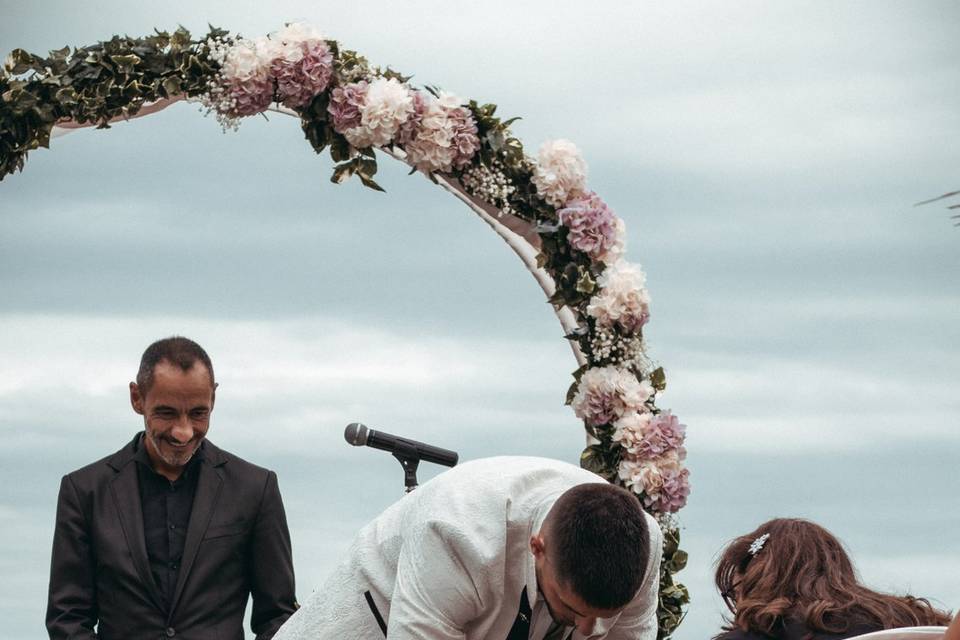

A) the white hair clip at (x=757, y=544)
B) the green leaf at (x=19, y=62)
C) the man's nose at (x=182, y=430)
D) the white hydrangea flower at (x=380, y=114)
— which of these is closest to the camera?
the white hair clip at (x=757, y=544)

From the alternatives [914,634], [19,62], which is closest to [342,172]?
[19,62]

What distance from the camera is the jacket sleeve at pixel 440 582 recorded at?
394 centimetres

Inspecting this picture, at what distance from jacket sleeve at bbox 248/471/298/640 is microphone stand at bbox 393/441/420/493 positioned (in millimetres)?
636

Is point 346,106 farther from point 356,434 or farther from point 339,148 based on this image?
point 356,434

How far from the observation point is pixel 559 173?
7.86 m

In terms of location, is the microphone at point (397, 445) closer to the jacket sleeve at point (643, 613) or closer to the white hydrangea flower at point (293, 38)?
the jacket sleeve at point (643, 613)

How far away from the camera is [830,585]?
175 inches

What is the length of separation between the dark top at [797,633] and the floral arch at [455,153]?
3124 mm

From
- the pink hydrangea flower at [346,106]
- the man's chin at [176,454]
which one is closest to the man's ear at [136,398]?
the man's chin at [176,454]

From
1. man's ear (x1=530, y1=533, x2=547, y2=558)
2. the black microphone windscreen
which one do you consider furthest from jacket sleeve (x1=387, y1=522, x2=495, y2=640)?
the black microphone windscreen

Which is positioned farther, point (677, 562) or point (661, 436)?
point (677, 562)

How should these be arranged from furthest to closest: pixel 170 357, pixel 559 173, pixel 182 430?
pixel 559 173
pixel 170 357
pixel 182 430

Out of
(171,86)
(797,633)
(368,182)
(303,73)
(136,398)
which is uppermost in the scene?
(303,73)

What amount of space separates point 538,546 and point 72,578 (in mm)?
2860
